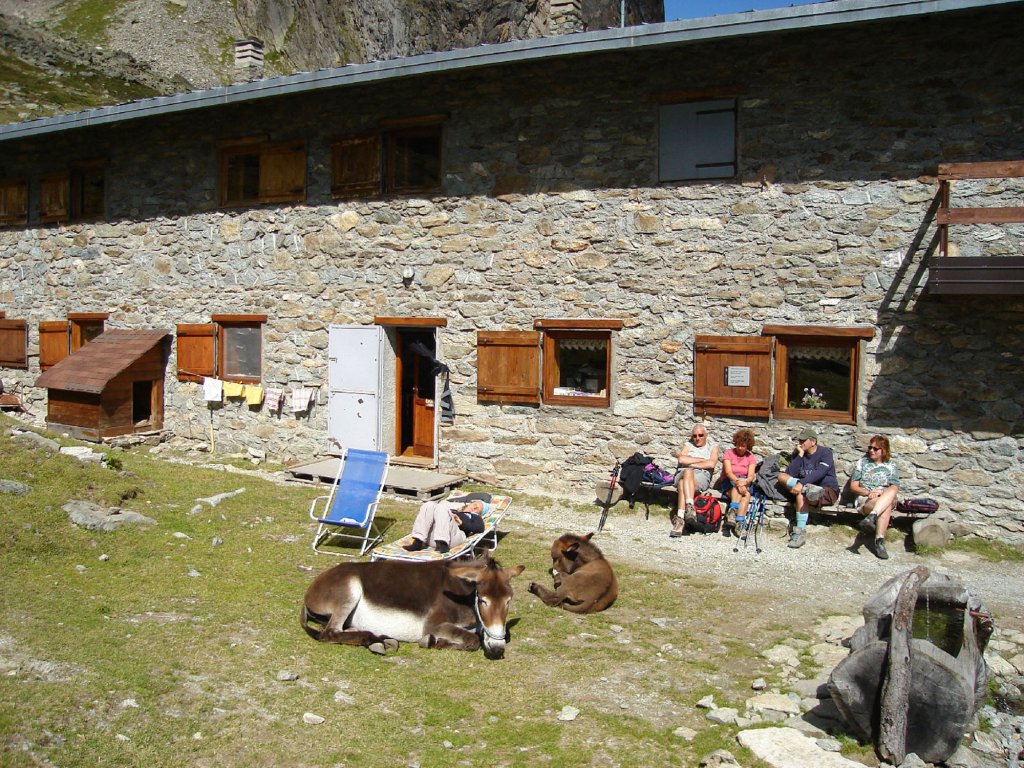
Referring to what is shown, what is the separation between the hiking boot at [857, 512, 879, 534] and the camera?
26.6ft

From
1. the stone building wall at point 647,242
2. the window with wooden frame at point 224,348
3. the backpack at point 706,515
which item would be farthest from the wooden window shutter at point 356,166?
Result: the backpack at point 706,515

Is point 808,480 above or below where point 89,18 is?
below

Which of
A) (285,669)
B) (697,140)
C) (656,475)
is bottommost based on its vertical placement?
(285,669)

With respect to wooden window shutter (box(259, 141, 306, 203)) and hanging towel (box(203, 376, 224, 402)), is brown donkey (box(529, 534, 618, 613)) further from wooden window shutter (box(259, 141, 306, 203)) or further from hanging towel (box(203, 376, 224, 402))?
hanging towel (box(203, 376, 224, 402))

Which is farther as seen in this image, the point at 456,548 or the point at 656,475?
the point at 656,475

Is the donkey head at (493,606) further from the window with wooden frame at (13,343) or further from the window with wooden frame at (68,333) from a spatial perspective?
the window with wooden frame at (13,343)

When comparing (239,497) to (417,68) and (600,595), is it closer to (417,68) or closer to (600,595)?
(600,595)

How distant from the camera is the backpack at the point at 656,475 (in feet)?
30.2

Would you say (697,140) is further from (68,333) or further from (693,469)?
(68,333)

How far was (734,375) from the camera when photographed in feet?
30.2

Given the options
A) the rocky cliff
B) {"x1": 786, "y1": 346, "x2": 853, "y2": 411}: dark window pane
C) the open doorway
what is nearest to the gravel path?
{"x1": 786, "y1": 346, "x2": 853, "y2": 411}: dark window pane

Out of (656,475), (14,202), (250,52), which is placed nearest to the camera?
(656,475)

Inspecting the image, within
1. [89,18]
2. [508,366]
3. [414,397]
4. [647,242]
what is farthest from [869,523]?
[89,18]

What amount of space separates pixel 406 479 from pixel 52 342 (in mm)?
7706
